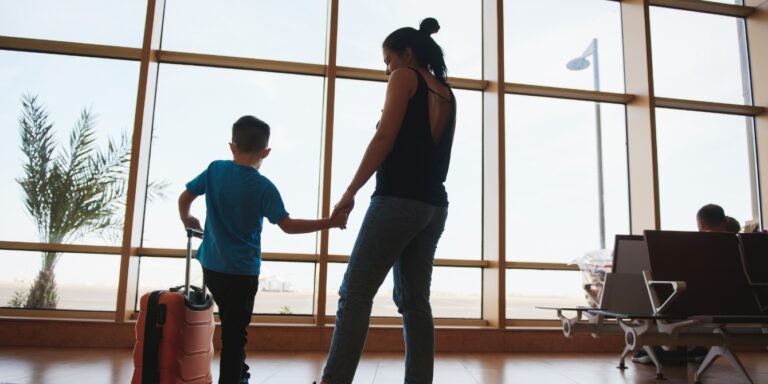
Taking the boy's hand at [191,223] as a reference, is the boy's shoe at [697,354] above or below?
below

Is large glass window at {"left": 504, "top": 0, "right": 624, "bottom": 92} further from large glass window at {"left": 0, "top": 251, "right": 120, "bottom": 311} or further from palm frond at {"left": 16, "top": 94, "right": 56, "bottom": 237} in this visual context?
palm frond at {"left": 16, "top": 94, "right": 56, "bottom": 237}

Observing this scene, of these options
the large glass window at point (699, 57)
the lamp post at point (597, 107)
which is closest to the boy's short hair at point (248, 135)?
the lamp post at point (597, 107)

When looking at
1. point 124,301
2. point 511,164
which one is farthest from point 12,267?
point 511,164

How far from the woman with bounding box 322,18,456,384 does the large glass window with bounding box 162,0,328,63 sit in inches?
115

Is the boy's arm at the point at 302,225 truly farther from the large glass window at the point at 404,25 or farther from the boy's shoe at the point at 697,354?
the boy's shoe at the point at 697,354

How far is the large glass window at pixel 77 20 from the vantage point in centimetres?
414

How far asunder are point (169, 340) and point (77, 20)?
3699 mm

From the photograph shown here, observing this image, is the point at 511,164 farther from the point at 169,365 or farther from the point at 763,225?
the point at 169,365

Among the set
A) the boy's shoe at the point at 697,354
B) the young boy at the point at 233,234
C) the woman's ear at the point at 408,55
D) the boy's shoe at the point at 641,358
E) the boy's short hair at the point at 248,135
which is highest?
the woman's ear at the point at 408,55

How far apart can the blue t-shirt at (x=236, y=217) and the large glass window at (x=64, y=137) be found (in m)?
2.57

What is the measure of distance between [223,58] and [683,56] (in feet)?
14.6

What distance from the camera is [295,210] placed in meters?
4.25

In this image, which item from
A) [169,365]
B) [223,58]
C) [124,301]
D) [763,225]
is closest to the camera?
[169,365]

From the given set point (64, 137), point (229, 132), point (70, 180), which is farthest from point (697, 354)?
point (64, 137)
